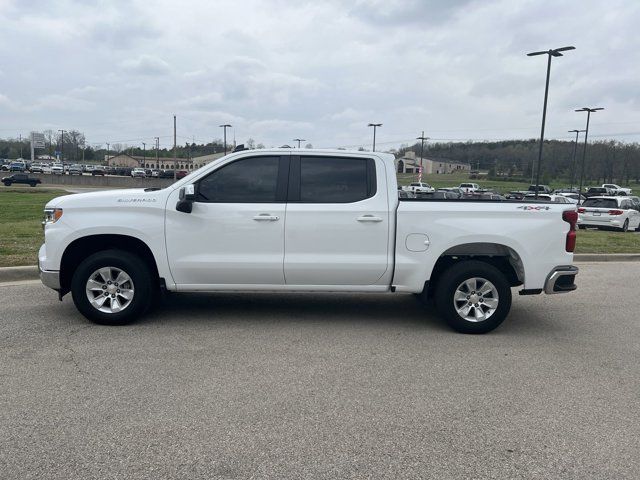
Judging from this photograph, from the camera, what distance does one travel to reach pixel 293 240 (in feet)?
19.2

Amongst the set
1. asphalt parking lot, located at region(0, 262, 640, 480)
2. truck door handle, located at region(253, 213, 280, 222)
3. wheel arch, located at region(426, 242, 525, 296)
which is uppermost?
truck door handle, located at region(253, 213, 280, 222)

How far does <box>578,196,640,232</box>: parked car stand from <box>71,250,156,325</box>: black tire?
19540 mm

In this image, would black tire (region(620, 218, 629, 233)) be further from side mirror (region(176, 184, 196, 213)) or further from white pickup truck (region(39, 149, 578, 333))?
side mirror (region(176, 184, 196, 213))

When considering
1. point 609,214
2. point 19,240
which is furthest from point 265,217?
point 609,214

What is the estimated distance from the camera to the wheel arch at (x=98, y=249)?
5.95m

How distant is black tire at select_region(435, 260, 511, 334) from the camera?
5.91 m

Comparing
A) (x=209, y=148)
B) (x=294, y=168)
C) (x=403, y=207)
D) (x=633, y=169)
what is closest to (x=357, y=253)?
(x=403, y=207)

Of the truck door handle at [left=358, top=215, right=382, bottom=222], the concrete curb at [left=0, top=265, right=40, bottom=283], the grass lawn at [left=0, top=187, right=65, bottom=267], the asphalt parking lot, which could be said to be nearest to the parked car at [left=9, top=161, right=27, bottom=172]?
the grass lawn at [left=0, top=187, right=65, bottom=267]

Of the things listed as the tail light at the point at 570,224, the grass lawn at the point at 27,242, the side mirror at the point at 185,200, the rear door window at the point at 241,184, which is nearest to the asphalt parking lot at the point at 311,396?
the tail light at the point at 570,224

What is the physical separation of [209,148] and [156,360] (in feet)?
409

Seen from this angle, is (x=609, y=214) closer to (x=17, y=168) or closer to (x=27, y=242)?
(x=27, y=242)

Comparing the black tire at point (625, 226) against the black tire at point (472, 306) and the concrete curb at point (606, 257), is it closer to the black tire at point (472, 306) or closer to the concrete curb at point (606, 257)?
the concrete curb at point (606, 257)

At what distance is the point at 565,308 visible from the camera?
24.5 ft

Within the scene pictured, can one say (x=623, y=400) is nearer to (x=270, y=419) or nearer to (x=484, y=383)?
(x=484, y=383)
